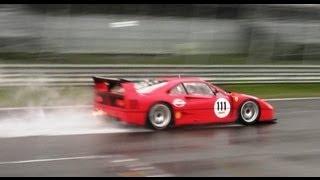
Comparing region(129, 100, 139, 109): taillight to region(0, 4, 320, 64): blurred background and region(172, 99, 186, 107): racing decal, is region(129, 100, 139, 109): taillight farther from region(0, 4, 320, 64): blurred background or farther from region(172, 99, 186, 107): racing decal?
region(0, 4, 320, 64): blurred background

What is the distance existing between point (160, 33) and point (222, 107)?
10.0m

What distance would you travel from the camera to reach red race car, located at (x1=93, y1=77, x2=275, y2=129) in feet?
37.0

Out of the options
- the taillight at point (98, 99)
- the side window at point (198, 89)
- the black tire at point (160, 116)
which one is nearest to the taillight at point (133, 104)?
the black tire at point (160, 116)

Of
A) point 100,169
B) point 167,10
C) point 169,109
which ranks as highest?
point 167,10

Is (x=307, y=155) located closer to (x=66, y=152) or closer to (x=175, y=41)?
(x=66, y=152)

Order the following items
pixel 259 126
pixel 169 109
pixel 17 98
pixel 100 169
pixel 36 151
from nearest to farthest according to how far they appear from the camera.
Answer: pixel 100 169, pixel 36 151, pixel 169 109, pixel 259 126, pixel 17 98

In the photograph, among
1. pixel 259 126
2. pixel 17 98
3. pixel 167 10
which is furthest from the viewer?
pixel 167 10

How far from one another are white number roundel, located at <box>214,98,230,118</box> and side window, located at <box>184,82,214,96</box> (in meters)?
0.24

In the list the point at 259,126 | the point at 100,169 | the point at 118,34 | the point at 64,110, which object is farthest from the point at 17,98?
the point at 100,169

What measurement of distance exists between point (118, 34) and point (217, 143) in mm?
11422

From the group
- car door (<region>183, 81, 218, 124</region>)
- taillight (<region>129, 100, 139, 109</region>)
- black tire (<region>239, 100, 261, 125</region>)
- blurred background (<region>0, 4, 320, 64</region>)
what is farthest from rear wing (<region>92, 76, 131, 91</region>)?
blurred background (<region>0, 4, 320, 64</region>)

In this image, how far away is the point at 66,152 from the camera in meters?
9.12

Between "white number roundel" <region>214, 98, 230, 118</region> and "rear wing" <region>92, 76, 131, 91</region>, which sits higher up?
"rear wing" <region>92, 76, 131, 91</region>

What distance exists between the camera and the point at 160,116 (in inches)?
454
